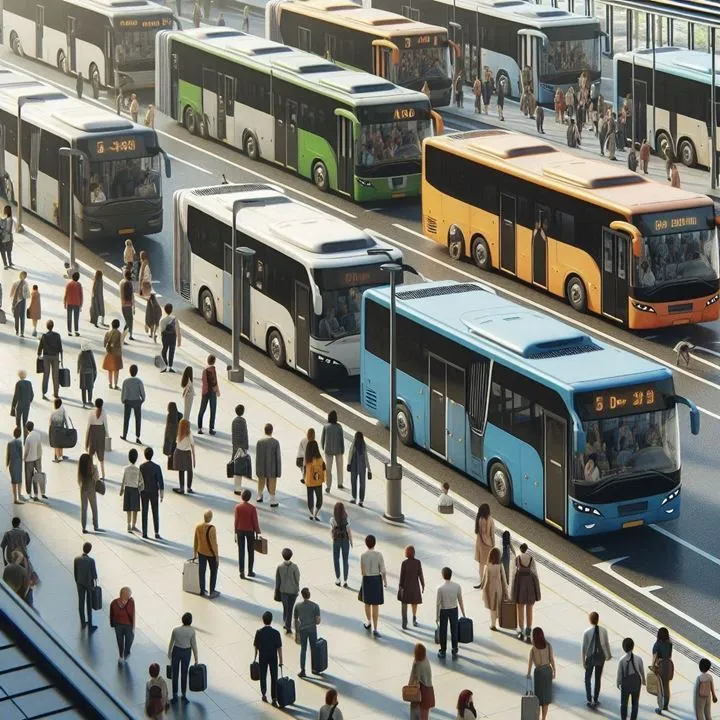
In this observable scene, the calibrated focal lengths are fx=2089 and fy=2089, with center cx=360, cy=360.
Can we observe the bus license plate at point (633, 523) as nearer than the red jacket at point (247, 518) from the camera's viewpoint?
No

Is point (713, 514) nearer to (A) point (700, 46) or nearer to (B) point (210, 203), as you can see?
(B) point (210, 203)

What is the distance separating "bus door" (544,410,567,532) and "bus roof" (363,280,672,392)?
727mm

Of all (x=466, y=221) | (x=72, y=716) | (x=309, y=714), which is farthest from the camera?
(x=466, y=221)

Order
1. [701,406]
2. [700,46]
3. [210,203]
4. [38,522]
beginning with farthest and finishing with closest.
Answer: [700,46]
[210,203]
[701,406]
[38,522]

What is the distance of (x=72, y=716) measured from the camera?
18562 mm

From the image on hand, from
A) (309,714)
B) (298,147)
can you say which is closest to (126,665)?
(309,714)

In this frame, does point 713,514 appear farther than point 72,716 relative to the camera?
Yes

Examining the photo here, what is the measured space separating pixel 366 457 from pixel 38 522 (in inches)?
218

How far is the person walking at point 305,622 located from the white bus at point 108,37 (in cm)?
4670

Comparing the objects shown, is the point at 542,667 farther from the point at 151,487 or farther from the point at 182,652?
the point at 151,487

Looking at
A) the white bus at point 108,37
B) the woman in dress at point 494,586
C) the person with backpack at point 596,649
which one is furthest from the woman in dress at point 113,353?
the white bus at point 108,37

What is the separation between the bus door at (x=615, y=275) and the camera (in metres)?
44.9

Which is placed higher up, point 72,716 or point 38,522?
point 72,716

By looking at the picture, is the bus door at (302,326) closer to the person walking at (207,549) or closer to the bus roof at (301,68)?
the person walking at (207,549)
